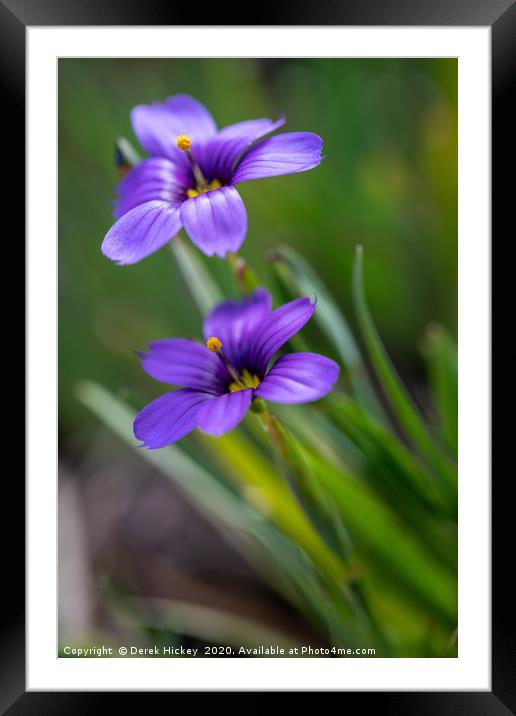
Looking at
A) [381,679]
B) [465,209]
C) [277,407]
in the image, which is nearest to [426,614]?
[381,679]

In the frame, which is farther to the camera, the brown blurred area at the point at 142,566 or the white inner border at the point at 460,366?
the brown blurred area at the point at 142,566

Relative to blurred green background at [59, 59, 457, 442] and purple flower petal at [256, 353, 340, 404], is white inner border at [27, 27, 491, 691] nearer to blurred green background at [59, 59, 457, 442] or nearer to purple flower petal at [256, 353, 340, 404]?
purple flower petal at [256, 353, 340, 404]

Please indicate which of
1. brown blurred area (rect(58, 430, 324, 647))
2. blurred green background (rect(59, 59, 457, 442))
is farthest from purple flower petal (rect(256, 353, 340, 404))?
blurred green background (rect(59, 59, 457, 442))

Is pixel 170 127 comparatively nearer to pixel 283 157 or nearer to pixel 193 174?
pixel 193 174

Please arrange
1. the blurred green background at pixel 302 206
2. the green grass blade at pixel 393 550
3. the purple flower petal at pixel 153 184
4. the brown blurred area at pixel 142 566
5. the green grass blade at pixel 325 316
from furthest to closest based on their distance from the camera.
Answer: the blurred green background at pixel 302 206, the brown blurred area at pixel 142 566, the green grass blade at pixel 393 550, the green grass blade at pixel 325 316, the purple flower petal at pixel 153 184

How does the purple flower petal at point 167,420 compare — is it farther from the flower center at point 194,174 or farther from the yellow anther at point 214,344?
the flower center at point 194,174

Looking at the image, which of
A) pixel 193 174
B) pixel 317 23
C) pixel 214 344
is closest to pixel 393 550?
pixel 214 344

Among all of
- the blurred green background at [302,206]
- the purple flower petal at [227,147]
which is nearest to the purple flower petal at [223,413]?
the purple flower petal at [227,147]
